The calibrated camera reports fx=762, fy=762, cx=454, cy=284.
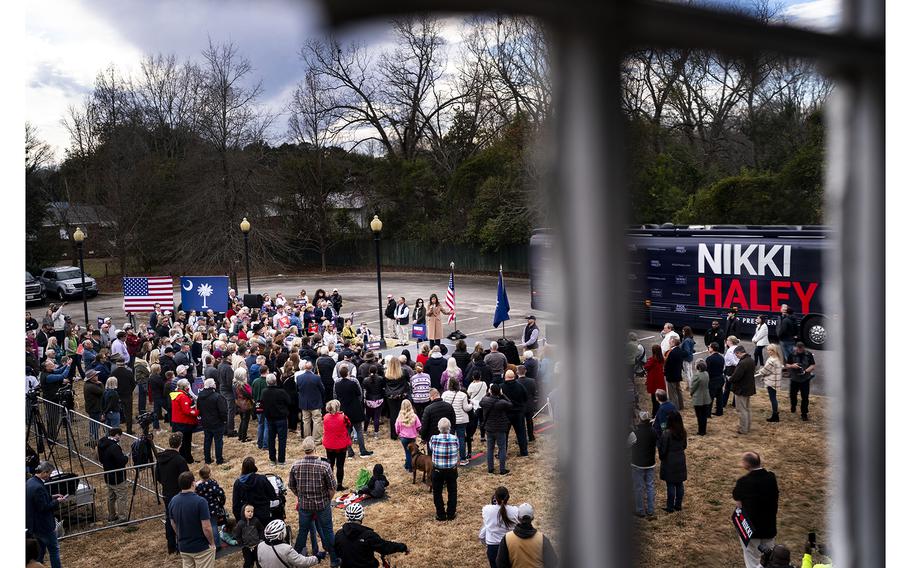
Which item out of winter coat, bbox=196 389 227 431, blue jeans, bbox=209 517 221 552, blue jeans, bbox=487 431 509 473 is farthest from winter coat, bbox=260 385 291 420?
blue jeans, bbox=487 431 509 473

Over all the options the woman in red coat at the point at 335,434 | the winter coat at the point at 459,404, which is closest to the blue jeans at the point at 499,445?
the winter coat at the point at 459,404

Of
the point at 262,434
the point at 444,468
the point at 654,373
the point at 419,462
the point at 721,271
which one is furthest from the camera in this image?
the point at 262,434

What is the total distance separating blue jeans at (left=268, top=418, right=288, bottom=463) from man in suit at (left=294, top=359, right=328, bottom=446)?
72 centimetres

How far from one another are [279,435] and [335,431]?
1446 mm

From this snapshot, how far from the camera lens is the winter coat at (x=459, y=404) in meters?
10.1

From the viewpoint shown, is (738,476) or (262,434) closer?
(738,476)

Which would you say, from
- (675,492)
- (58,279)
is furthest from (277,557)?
(675,492)

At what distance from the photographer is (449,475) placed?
8.63 m

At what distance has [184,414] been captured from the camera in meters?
10.4

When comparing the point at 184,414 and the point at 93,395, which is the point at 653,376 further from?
the point at 93,395

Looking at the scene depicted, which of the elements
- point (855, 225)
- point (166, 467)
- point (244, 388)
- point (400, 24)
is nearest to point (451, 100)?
point (400, 24)

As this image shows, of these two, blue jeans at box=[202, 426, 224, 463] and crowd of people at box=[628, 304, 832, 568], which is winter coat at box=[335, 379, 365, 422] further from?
crowd of people at box=[628, 304, 832, 568]

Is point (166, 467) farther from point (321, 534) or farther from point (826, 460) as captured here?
point (826, 460)

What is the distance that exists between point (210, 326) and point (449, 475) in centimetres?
1000
